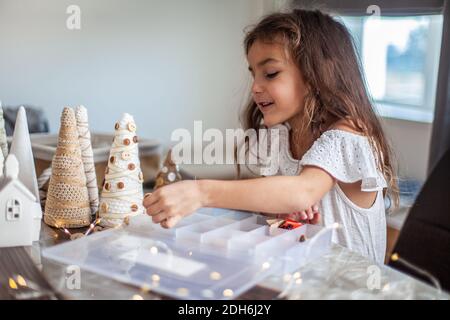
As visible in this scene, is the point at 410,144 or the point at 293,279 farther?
the point at 410,144

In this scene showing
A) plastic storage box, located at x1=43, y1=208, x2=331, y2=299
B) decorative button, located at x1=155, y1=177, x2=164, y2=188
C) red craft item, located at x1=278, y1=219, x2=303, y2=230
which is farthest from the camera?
decorative button, located at x1=155, y1=177, x2=164, y2=188

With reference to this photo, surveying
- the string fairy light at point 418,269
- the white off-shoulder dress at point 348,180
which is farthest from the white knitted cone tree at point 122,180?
the string fairy light at point 418,269

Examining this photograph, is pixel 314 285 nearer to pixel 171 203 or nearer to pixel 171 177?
pixel 171 203

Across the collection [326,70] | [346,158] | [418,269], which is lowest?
[418,269]

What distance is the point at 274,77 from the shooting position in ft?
2.54

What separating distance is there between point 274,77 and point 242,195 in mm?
219

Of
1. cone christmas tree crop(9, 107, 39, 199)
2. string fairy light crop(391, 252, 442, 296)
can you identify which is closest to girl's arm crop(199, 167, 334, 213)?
string fairy light crop(391, 252, 442, 296)

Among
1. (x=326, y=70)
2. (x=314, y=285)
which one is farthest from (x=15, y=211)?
(x=326, y=70)

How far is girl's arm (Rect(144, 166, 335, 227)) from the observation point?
58 cm

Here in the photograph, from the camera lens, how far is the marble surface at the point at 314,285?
54 centimetres

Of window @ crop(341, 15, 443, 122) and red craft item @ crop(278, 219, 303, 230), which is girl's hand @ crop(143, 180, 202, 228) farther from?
window @ crop(341, 15, 443, 122)

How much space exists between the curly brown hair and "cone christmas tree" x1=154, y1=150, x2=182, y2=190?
185 millimetres

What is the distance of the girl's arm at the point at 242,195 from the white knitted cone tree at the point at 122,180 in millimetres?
114

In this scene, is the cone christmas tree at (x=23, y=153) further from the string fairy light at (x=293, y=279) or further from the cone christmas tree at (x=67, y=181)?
the string fairy light at (x=293, y=279)
